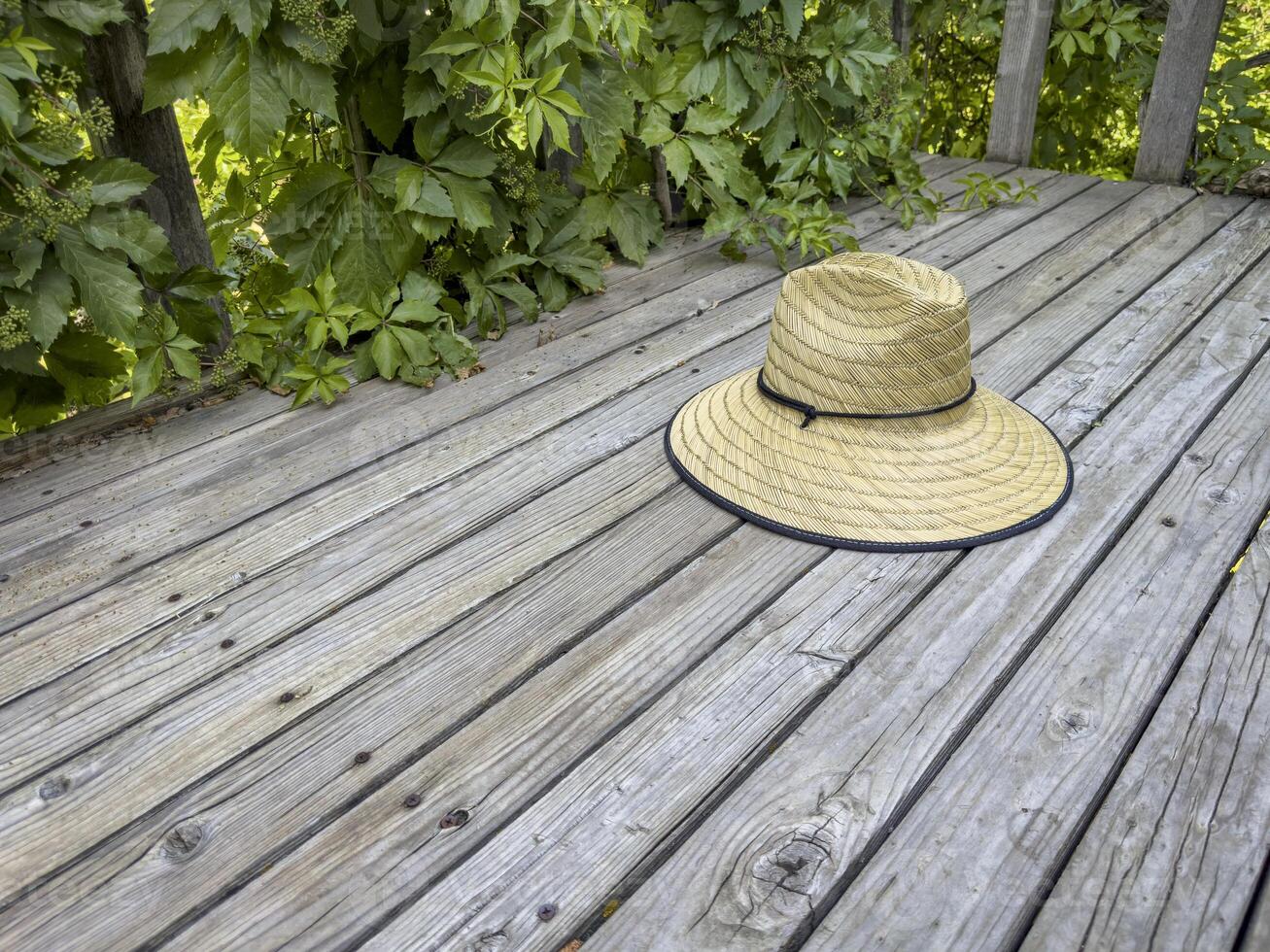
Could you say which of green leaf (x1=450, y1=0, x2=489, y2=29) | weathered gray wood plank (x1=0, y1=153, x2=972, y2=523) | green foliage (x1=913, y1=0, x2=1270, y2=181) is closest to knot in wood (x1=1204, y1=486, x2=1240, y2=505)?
weathered gray wood plank (x1=0, y1=153, x2=972, y2=523)

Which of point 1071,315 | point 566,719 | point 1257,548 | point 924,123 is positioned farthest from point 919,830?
point 924,123

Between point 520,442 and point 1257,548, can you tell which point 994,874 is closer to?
point 1257,548

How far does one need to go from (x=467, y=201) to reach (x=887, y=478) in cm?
116

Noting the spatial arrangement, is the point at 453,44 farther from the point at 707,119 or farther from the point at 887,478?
the point at 887,478

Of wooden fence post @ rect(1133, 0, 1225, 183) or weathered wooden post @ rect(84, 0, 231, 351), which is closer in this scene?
weathered wooden post @ rect(84, 0, 231, 351)

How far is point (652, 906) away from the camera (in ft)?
3.74

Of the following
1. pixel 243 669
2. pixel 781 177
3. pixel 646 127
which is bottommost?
pixel 243 669

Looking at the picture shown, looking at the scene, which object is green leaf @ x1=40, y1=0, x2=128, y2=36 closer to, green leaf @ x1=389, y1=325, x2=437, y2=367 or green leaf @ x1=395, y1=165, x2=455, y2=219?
green leaf @ x1=395, y1=165, x2=455, y2=219

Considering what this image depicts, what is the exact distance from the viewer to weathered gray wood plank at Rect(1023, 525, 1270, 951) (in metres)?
1.10

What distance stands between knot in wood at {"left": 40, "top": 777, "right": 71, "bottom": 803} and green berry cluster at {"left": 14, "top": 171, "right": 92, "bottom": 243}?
98 cm

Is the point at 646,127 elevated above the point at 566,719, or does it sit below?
above

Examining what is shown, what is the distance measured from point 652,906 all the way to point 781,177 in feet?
7.87

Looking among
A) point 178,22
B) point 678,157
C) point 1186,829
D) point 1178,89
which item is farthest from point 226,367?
point 1178,89

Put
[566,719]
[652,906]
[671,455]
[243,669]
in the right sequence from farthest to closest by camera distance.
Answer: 1. [671,455]
2. [243,669]
3. [566,719]
4. [652,906]
